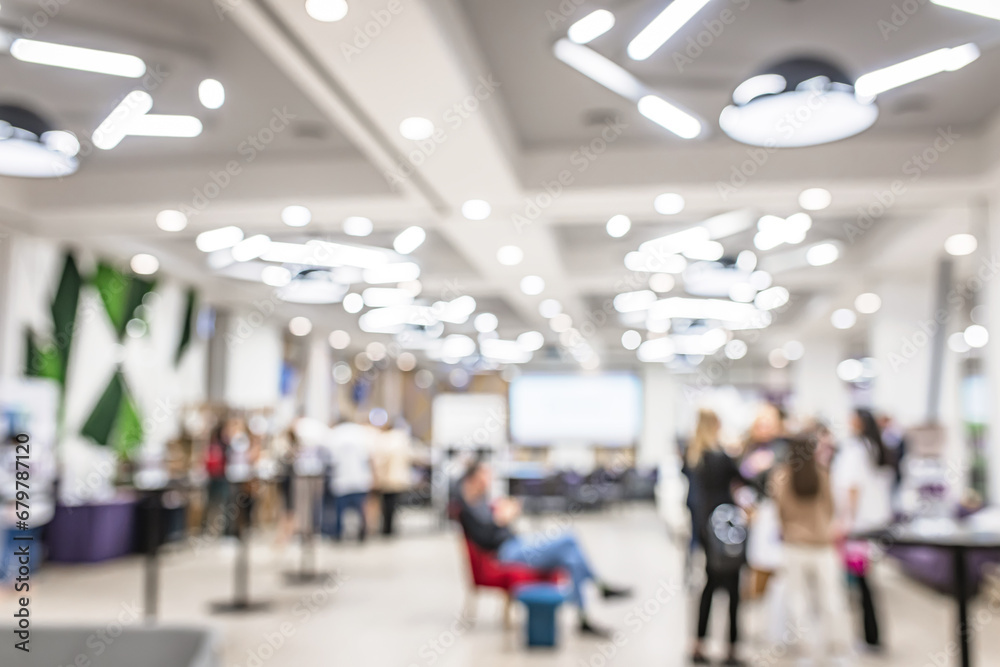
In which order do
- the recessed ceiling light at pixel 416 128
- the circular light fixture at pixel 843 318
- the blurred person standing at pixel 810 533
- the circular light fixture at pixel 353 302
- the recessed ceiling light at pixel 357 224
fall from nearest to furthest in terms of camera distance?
the blurred person standing at pixel 810 533, the recessed ceiling light at pixel 416 128, the recessed ceiling light at pixel 357 224, the circular light fixture at pixel 843 318, the circular light fixture at pixel 353 302

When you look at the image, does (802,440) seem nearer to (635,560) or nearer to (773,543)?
(773,543)

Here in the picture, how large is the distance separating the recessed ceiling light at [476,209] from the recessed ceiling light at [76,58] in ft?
10.1

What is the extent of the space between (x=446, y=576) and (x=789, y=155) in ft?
17.1

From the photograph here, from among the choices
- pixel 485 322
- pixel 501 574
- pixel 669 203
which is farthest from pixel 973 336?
pixel 501 574

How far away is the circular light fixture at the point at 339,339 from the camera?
1659 centimetres

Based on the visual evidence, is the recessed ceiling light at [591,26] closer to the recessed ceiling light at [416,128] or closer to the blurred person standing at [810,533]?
the recessed ceiling light at [416,128]

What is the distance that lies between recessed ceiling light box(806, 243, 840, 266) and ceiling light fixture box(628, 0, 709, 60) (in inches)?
236

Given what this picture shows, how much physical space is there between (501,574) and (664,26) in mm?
3814

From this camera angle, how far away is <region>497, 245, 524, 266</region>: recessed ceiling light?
8844mm

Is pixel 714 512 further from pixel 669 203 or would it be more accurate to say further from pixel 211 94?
pixel 211 94

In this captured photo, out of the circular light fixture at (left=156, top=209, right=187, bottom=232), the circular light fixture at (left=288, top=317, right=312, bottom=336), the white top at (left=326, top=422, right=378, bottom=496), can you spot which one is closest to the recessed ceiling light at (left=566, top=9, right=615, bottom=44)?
the circular light fixture at (left=156, top=209, right=187, bottom=232)

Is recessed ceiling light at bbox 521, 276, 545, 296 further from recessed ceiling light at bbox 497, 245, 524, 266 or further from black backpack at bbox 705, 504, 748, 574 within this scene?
black backpack at bbox 705, 504, 748, 574

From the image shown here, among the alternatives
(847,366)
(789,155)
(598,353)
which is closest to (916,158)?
(789,155)

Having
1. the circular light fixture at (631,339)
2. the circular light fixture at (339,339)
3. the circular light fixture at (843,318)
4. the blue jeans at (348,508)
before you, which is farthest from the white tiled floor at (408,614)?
the circular light fixture at (631,339)
